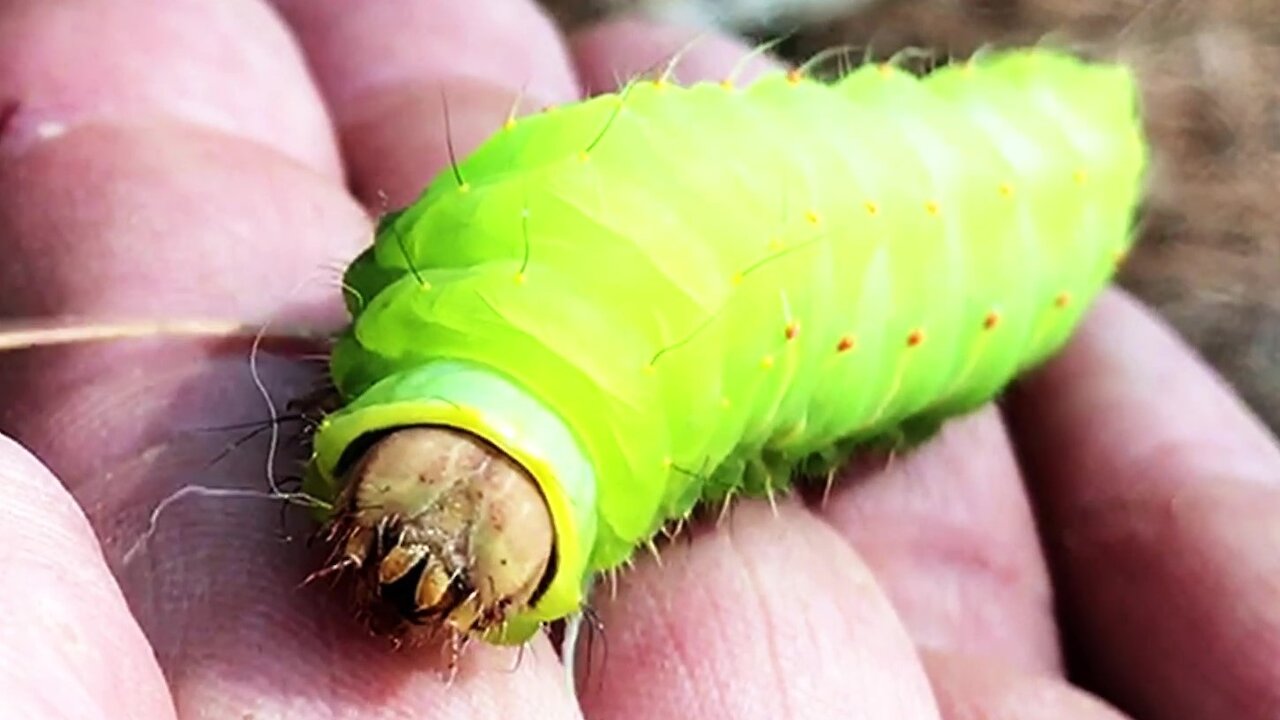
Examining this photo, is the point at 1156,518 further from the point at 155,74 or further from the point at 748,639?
the point at 155,74

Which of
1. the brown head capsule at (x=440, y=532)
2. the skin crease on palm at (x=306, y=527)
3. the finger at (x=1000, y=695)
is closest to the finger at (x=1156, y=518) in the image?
the skin crease on palm at (x=306, y=527)

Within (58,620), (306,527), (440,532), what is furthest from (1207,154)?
(58,620)

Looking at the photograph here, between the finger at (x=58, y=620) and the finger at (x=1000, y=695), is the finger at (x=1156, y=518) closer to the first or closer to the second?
the finger at (x=1000, y=695)

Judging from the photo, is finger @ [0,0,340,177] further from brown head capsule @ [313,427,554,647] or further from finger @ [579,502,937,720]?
brown head capsule @ [313,427,554,647]

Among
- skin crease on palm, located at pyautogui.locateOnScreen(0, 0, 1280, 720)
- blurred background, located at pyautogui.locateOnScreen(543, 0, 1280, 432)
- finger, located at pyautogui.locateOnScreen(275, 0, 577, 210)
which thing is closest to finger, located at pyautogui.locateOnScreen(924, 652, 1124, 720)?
skin crease on palm, located at pyautogui.locateOnScreen(0, 0, 1280, 720)

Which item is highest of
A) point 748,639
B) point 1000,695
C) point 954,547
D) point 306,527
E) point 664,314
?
point 664,314

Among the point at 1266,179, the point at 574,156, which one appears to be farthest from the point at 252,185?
the point at 1266,179
